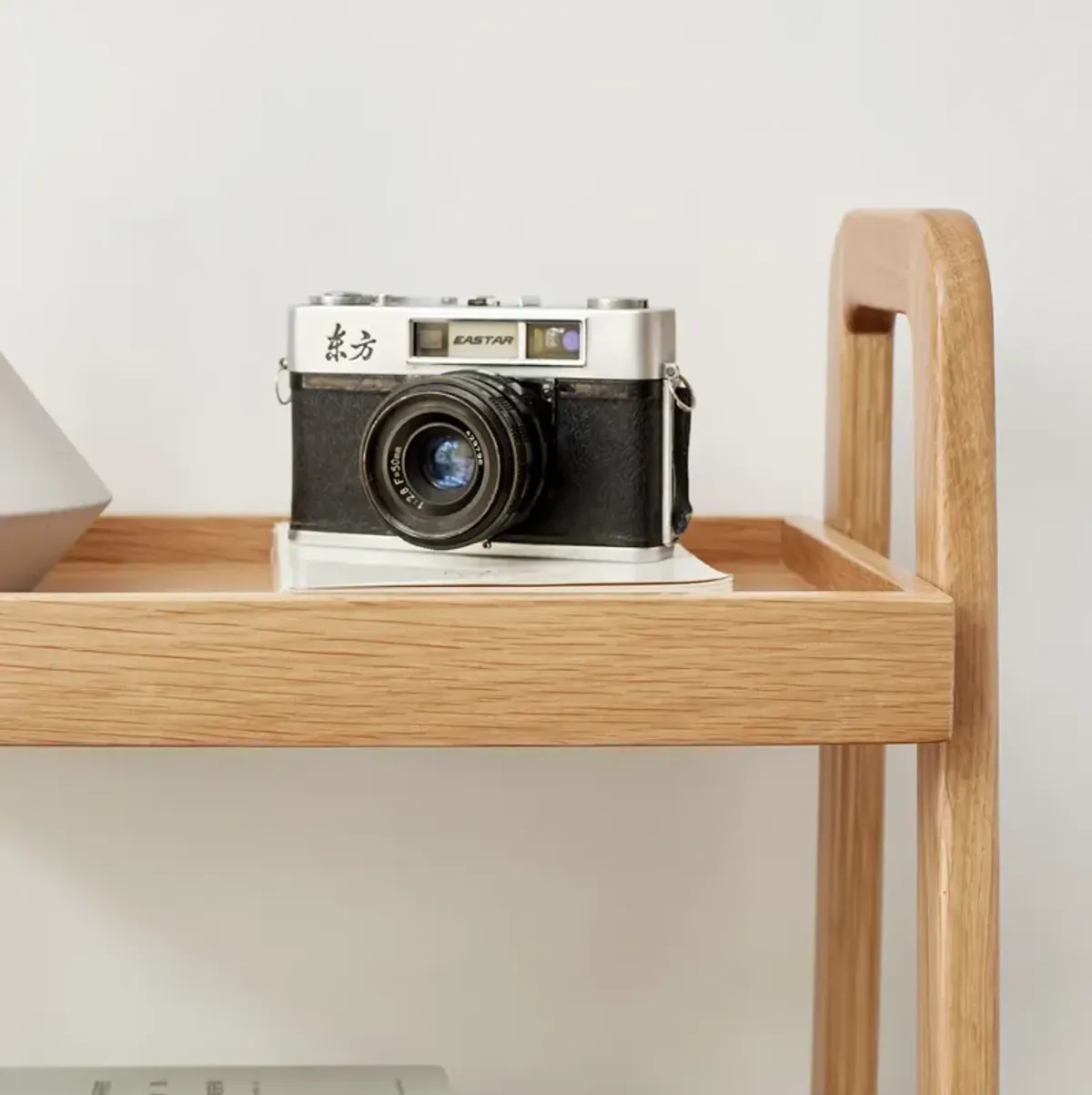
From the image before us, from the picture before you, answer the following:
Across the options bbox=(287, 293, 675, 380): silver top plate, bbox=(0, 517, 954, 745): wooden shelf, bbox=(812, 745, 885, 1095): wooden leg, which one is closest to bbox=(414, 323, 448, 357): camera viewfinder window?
bbox=(287, 293, 675, 380): silver top plate

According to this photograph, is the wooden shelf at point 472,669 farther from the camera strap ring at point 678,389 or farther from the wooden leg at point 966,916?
the camera strap ring at point 678,389

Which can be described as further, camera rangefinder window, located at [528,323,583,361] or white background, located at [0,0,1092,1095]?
white background, located at [0,0,1092,1095]

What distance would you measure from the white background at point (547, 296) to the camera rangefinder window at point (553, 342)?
21 centimetres

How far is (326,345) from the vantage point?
1.93ft

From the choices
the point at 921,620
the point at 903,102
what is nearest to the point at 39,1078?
the point at 921,620

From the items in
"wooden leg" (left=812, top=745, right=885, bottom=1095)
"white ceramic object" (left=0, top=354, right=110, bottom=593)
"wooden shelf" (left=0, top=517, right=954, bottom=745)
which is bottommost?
"wooden leg" (left=812, top=745, right=885, bottom=1095)

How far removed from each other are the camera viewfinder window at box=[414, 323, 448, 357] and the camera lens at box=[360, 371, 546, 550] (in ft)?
0.08

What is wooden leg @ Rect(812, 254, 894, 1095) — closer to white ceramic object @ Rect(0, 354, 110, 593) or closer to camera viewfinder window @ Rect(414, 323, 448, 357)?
camera viewfinder window @ Rect(414, 323, 448, 357)

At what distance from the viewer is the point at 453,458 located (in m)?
0.55

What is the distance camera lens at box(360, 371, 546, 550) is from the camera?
519mm

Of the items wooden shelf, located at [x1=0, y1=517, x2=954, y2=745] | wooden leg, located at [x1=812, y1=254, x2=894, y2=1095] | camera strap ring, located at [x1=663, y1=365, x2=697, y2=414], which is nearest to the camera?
wooden shelf, located at [x1=0, y1=517, x2=954, y2=745]

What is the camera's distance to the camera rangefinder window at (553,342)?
1.83 feet

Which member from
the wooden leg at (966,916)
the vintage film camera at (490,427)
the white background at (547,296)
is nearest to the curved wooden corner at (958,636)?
the wooden leg at (966,916)

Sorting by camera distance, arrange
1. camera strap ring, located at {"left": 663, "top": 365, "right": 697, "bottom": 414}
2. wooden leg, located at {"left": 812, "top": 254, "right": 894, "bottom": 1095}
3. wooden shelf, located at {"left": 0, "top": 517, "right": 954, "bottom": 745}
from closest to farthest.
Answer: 1. wooden shelf, located at {"left": 0, "top": 517, "right": 954, "bottom": 745}
2. camera strap ring, located at {"left": 663, "top": 365, "right": 697, "bottom": 414}
3. wooden leg, located at {"left": 812, "top": 254, "right": 894, "bottom": 1095}
